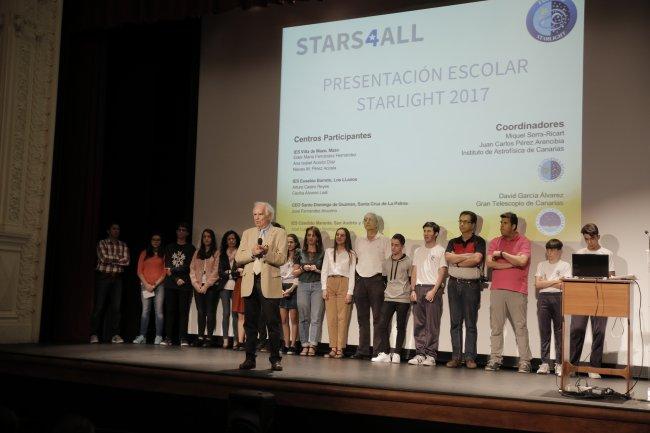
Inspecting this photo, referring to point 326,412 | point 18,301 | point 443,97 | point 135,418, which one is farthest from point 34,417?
point 443,97

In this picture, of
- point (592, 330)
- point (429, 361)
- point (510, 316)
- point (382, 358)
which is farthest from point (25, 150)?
point (592, 330)

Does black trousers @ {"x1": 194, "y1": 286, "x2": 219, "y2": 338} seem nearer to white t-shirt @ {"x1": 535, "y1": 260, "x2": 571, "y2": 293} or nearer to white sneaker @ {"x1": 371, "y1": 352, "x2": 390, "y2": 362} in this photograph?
white sneaker @ {"x1": 371, "y1": 352, "x2": 390, "y2": 362}

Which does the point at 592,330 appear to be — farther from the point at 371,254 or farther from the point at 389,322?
the point at 371,254

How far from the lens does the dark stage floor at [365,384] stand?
14.1ft

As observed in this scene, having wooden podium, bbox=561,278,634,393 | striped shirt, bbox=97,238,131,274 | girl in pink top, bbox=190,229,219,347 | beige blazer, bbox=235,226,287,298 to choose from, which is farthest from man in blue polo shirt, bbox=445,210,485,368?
striped shirt, bbox=97,238,131,274

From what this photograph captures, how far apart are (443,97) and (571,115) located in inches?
49.1

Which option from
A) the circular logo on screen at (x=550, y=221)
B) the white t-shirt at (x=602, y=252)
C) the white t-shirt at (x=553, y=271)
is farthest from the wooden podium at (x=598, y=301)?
the circular logo on screen at (x=550, y=221)

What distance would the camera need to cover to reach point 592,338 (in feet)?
21.1

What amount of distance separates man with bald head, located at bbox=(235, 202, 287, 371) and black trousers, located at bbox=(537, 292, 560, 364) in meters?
2.54

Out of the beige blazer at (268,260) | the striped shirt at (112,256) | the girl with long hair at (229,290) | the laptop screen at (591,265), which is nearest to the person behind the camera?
the laptop screen at (591,265)

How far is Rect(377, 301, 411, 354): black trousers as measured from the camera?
716cm

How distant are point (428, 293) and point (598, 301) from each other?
220 cm

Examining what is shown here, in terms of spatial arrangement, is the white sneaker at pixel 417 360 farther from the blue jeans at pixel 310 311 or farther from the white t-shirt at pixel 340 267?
the blue jeans at pixel 310 311

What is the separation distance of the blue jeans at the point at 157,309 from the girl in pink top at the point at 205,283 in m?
0.39
